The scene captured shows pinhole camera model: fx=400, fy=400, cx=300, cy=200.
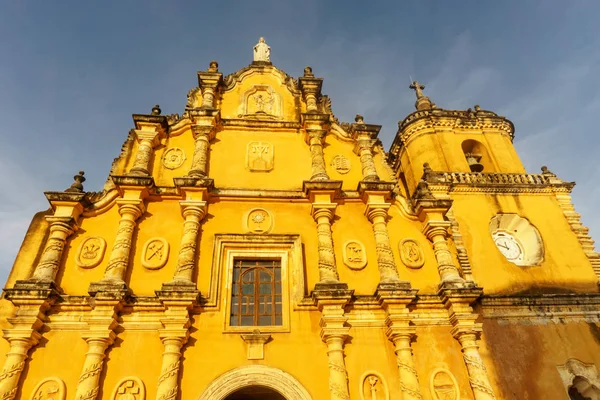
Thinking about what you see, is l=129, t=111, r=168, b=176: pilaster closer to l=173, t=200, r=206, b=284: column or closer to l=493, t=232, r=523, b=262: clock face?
l=173, t=200, r=206, b=284: column

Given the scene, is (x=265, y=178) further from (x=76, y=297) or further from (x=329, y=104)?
(x=76, y=297)

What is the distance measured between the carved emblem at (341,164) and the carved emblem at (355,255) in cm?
249

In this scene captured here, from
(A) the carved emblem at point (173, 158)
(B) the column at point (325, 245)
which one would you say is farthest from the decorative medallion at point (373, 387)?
(A) the carved emblem at point (173, 158)

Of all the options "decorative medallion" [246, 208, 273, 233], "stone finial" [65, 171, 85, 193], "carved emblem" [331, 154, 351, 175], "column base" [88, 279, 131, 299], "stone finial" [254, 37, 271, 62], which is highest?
"stone finial" [254, 37, 271, 62]

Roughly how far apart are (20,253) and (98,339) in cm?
317

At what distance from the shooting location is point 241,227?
33.0 ft

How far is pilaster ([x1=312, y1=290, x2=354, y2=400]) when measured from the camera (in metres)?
7.88

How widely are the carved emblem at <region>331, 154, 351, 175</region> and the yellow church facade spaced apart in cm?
5

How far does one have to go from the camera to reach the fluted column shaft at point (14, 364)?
7.19m

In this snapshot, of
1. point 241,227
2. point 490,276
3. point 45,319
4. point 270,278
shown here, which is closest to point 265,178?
point 241,227

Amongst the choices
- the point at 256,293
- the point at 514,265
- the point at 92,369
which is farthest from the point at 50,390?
the point at 514,265

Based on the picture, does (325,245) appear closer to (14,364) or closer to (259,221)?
(259,221)

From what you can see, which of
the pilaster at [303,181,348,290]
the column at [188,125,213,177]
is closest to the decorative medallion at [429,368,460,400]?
the pilaster at [303,181,348,290]

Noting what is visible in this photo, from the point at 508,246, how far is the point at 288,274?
7.30 meters
